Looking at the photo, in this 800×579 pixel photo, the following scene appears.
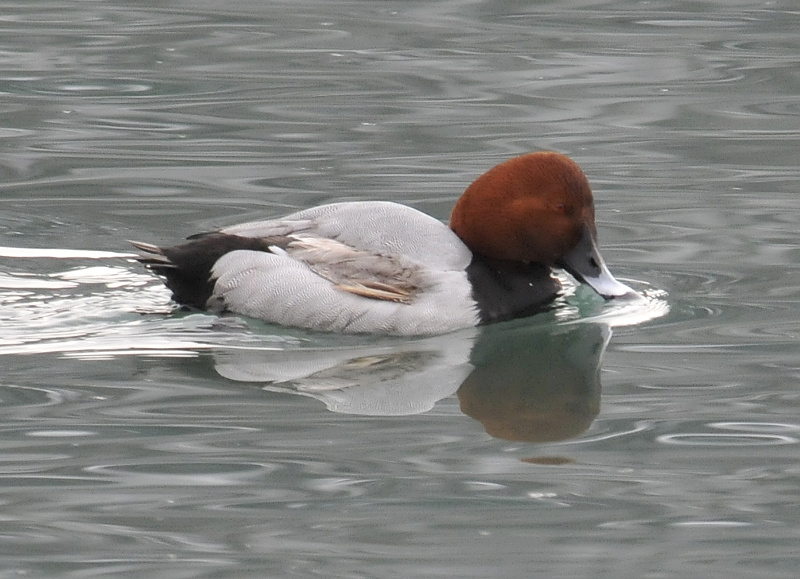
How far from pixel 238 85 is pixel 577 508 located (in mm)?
7135

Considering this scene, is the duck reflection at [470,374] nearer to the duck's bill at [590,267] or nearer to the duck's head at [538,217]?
the duck's bill at [590,267]

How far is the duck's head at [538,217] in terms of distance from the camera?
242 inches

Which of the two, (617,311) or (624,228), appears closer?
(617,311)

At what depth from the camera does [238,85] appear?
10.7m

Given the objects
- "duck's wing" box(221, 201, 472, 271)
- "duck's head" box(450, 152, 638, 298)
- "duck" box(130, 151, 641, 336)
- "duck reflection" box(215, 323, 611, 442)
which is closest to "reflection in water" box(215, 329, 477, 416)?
"duck reflection" box(215, 323, 611, 442)

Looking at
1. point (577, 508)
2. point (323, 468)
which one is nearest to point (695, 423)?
point (577, 508)

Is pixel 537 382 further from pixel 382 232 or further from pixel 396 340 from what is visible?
pixel 382 232

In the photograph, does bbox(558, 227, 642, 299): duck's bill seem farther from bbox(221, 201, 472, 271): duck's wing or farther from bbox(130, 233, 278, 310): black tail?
bbox(130, 233, 278, 310): black tail

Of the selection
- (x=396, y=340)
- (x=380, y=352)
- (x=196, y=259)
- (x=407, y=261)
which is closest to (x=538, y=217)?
(x=407, y=261)

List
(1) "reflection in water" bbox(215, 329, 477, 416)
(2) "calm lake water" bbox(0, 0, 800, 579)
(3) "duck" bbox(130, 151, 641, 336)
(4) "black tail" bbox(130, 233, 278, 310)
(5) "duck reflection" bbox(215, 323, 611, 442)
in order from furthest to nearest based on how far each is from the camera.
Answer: (4) "black tail" bbox(130, 233, 278, 310) → (3) "duck" bbox(130, 151, 641, 336) → (1) "reflection in water" bbox(215, 329, 477, 416) → (5) "duck reflection" bbox(215, 323, 611, 442) → (2) "calm lake water" bbox(0, 0, 800, 579)

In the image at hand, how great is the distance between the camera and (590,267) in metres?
6.26

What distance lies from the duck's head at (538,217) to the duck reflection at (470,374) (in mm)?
276

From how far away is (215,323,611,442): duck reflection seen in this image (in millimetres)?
4992

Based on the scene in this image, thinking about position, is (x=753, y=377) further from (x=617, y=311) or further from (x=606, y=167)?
(x=606, y=167)
